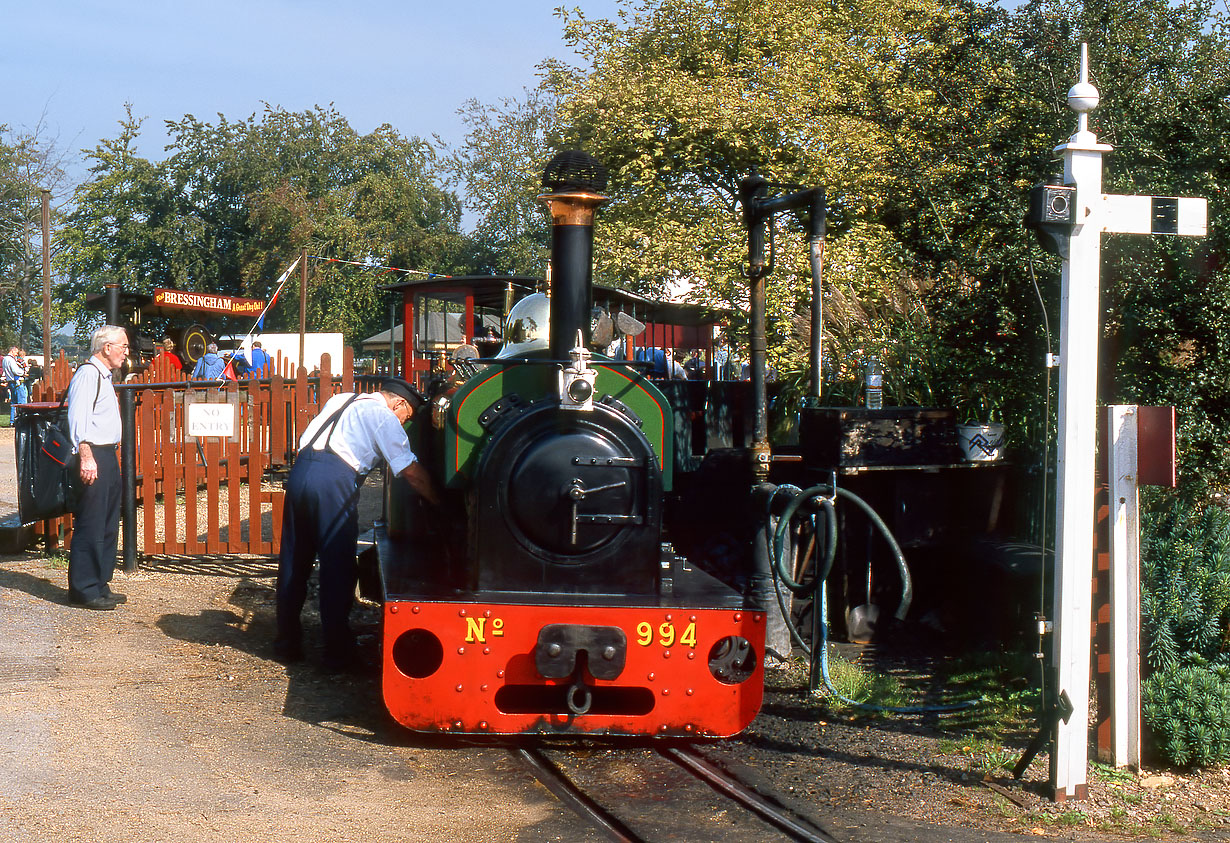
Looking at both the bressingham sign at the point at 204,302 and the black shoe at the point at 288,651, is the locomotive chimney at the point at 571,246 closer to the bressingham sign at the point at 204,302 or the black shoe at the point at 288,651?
the black shoe at the point at 288,651

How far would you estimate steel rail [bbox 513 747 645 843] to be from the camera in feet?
12.4

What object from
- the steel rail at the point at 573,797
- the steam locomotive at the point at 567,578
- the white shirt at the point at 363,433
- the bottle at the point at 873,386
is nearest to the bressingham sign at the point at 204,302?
the white shirt at the point at 363,433

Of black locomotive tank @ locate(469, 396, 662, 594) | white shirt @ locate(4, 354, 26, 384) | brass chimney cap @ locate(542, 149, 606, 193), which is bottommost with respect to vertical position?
black locomotive tank @ locate(469, 396, 662, 594)

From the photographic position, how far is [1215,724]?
450cm

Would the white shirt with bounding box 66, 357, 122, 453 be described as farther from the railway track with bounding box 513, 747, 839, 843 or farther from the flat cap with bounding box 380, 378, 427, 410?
the railway track with bounding box 513, 747, 839, 843

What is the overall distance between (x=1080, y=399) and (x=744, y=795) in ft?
5.91

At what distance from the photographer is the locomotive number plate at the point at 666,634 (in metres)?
4.60

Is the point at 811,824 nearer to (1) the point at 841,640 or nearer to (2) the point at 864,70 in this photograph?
(1) the point at 841,640

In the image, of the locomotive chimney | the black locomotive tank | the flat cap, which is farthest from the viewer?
the flat cap

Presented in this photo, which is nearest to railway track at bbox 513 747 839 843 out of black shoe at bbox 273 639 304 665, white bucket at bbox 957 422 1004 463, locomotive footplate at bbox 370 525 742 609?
locomotive footplate at bbox 370 525 742 609

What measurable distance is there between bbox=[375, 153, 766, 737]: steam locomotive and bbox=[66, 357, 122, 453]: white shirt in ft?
7.92

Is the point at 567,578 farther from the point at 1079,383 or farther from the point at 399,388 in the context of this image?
the point at 1079,383

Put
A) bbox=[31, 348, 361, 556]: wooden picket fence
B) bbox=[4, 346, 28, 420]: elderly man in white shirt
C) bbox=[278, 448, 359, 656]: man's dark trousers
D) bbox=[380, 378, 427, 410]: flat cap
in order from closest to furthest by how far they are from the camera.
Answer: bbox=[278, 448, 359, 656]: man's dark trousers → bbox=[380, 378, 427, 410]: flat cap → bbox=[31, 348, 361, 556]: wooden picket fence → bbox=[4, 346, 28, 420]: elderly man in white shirt

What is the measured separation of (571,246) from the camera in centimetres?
511
